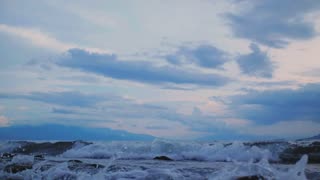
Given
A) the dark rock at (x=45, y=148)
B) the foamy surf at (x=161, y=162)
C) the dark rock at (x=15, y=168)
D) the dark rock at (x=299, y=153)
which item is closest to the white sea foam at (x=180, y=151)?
the foamy surf at (x=161, y=162)

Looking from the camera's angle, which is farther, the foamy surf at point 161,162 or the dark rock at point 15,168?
the dark rock at point 15,168

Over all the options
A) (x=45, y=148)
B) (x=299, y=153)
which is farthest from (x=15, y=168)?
(x=45, y=148)

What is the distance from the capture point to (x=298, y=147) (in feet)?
65.1

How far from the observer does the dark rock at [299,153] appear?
17.2m

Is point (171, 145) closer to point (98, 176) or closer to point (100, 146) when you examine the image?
point (100, 146)

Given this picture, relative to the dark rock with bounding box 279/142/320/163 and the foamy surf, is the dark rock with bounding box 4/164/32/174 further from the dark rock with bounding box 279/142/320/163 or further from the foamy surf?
the dark rock with bounding box 279/142/320/163

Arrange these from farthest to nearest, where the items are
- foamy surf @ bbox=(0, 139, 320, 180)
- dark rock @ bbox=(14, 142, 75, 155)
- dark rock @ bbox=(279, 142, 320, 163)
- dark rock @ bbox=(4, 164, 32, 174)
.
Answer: dark rock @ bbox=(14, 142, 75, 155) → dark rock @ bbox=(279, 142, 320, 163) → dark rock @ bbox=(4, 164, 32, 174) → foamy surf @ bbox=(0, 139, 320, 180)

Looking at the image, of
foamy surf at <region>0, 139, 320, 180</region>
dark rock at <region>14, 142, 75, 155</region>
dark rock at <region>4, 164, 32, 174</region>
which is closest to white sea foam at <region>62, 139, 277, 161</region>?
foamy surf at <region>0, 139, 320, 180</region>

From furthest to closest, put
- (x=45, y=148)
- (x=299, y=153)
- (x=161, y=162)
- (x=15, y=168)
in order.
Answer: (x=45, y=148), (x=299, y=153), (x=161, y=162), (x=15, y=168)

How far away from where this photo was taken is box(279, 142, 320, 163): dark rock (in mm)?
17209

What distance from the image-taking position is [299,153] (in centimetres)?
1873

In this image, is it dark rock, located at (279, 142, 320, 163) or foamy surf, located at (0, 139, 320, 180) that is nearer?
foamy surf, located at (0, 139, 320, 180)

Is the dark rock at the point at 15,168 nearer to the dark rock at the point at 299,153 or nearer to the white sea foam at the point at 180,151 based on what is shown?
the white sea foam at the point at 180,151

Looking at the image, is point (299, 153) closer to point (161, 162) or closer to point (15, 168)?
point (161, 162)
